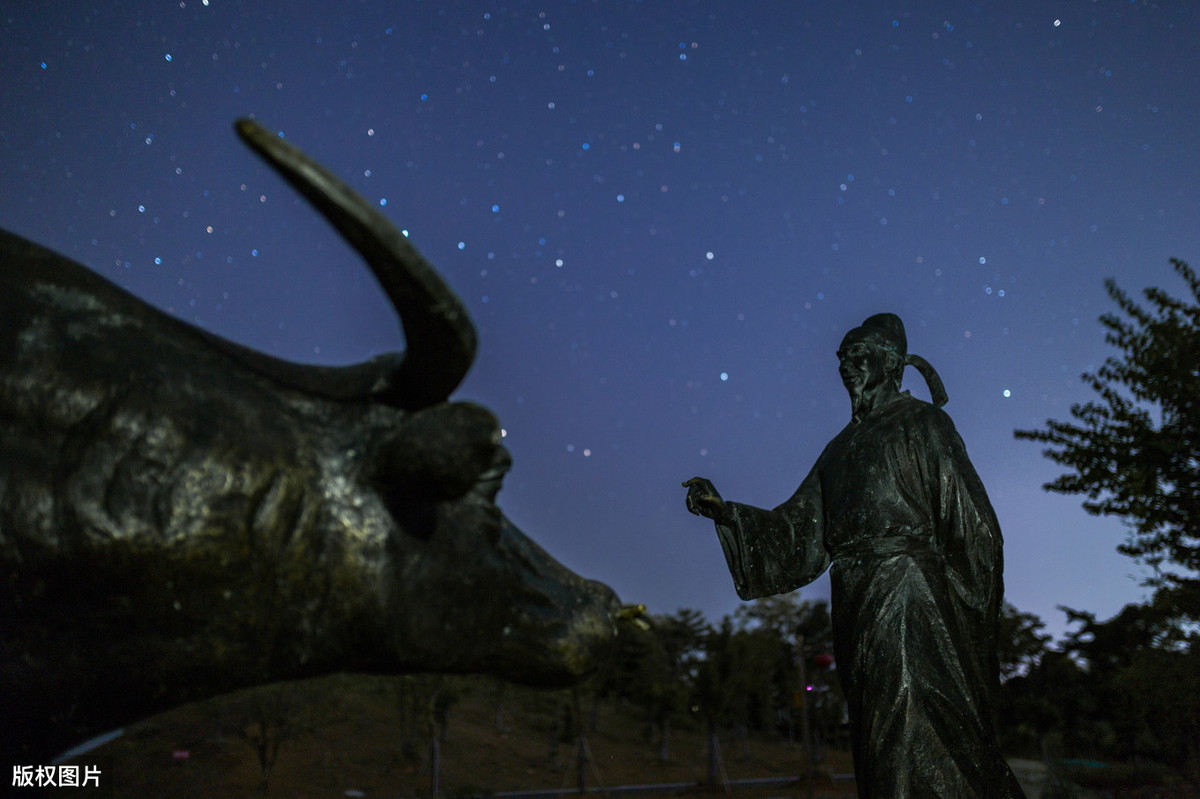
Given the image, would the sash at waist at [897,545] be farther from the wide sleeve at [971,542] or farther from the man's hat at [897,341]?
the man's hat at [897,341]

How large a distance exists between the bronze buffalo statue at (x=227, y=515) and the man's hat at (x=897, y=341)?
2883 millimetres

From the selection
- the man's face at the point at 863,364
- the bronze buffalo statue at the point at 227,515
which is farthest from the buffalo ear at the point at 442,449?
the man's face at the point at 863,364

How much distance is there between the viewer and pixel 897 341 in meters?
4.19

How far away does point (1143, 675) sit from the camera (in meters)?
12.8

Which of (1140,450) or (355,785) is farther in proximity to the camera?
(355,785)

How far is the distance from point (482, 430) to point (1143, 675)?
47.2 feet

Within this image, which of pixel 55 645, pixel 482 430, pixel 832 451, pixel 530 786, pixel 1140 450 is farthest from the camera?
pixel 530 786

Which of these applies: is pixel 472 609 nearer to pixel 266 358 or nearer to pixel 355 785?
pixel 266 358

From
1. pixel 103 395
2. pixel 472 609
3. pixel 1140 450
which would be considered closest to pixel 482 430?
pixel 472 609

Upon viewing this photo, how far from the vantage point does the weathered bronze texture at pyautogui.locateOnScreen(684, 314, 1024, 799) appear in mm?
3309

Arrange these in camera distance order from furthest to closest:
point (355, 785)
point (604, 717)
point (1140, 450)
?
point (604, 717) < point (355, 785) < point (1140, 450)

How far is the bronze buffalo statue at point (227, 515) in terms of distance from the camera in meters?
1.44

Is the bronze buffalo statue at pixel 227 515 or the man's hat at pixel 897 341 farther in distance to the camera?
the man's hat at pixel 897 341

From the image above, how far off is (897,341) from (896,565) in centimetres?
113
